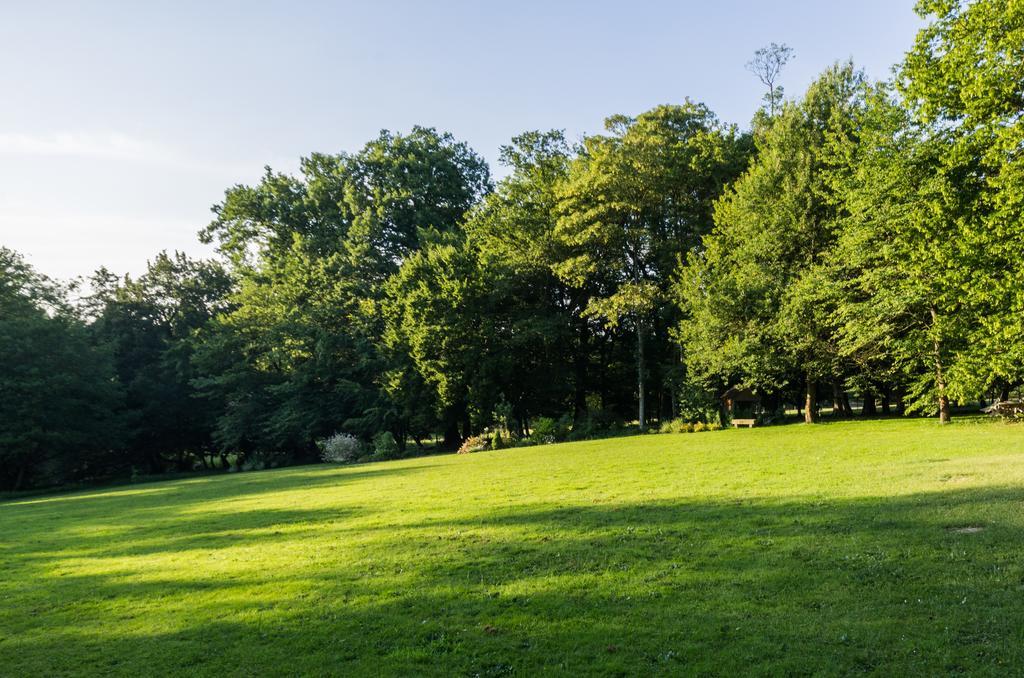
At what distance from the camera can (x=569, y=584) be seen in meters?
8.02

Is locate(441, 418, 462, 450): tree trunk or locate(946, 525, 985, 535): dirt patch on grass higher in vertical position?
locate(946, 525, 985, 535): dirt patch on grass

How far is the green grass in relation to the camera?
6082 mm

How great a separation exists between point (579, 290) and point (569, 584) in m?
39.6

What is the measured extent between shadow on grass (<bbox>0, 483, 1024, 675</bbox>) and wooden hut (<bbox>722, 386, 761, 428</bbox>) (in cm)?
2532

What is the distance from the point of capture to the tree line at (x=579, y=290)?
2484cm

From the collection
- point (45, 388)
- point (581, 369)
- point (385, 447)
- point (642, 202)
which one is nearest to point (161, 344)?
point (45, 388)

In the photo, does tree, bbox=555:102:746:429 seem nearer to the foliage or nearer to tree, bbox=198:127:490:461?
tree, bbox=198:127:490:461

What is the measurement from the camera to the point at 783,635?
6.16m

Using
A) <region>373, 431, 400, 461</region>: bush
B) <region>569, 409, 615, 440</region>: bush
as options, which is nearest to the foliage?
<region>373, 431, 400, 461</region>: bush

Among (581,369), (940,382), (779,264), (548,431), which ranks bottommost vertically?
(548,431)

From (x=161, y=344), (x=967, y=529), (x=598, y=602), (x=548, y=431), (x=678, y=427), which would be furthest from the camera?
(x=161, y=344)

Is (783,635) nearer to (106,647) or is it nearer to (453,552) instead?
(453,552)

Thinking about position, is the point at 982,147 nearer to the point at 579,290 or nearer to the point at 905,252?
the point at 905,252

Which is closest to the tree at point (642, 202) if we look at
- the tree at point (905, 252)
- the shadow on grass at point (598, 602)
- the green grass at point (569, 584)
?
the tree at point (905, 252)
